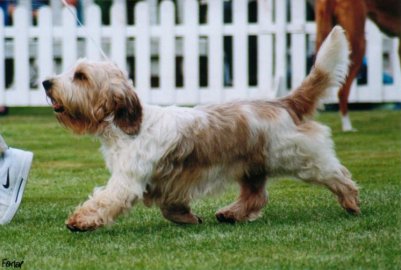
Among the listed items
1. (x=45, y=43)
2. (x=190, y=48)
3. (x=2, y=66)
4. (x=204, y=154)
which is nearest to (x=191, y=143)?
(x=204, y=154)

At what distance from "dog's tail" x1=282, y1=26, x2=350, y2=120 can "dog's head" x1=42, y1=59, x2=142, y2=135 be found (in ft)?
3.35

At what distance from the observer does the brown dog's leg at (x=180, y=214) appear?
649 cm

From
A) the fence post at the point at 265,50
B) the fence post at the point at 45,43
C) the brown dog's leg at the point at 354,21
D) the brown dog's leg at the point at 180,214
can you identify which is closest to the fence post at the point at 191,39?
the fence post at the point at 265,50

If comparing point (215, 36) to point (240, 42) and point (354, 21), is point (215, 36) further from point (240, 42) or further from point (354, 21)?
point (354, 21)

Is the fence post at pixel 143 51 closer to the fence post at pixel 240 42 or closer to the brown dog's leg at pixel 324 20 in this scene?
the fence post at pixel 240 42

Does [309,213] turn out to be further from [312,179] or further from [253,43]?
[253,43]

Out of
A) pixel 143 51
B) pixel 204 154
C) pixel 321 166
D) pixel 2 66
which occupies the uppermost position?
pixel 204 154

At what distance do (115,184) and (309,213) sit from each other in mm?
1303

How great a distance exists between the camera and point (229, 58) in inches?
540

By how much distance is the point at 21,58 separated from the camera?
13672 millimetres

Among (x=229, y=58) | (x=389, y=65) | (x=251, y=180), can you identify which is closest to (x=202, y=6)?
(x=229, y=58)

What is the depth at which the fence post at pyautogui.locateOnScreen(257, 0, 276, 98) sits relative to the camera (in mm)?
13344

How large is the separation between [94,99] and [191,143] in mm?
599

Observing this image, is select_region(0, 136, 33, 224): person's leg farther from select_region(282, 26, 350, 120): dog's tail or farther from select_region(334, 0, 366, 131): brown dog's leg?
select_region(334, 0, 366, 131): brown dog's leg
